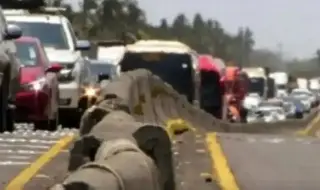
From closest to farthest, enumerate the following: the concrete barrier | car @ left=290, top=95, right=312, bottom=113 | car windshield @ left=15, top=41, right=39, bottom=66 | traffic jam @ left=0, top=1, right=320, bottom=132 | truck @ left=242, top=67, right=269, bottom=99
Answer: the concrete barrier, traffic jam @ left=0, top=1, right=320, bottom=132, car windshield @ left=15, top=41, right=39, bottom=66, truck @ left=242, top=67, right=269, bottom=99, car @ left=290, top=95, right=312, bottom=113

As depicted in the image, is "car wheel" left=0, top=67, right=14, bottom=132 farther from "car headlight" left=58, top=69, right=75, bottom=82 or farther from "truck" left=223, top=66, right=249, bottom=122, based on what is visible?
"truck" left=223, top=66, right=249, bottom=122

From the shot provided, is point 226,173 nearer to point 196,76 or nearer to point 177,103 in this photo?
point 177,103

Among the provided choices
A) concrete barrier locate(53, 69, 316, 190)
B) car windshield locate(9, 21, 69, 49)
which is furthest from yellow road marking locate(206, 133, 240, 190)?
car windshield locate(9, 21, 69, 49)

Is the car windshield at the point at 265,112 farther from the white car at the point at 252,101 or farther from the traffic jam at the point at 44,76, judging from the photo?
the traffic jam at the point at 44,76

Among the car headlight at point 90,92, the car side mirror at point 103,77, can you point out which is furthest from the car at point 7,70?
the car side mirror at point 103,77

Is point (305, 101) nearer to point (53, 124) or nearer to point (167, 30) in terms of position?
point (167, 30)

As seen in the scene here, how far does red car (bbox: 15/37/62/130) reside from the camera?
21219mm

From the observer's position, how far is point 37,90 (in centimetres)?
2116

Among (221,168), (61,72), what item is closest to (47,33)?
(61,72)

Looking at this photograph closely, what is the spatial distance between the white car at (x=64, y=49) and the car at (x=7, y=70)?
554 centimetres

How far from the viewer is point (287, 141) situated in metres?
17.6

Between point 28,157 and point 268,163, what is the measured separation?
8.08ft

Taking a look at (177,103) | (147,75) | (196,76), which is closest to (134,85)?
(147,75)

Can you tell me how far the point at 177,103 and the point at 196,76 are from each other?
483 inches
